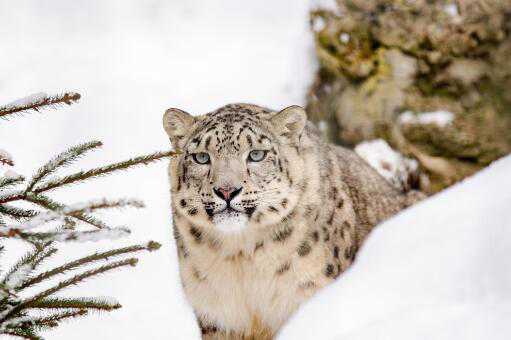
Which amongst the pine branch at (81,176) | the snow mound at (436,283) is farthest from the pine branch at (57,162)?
the snow mound at (436,283)

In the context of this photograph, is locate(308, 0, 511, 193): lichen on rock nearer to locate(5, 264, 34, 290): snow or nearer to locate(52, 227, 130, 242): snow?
locate(5, 264, 34, 290): snow

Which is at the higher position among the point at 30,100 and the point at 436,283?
the point at 30,100

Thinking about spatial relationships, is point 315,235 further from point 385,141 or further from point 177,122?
point 385,141

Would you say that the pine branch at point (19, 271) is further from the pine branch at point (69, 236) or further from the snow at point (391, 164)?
the snow at point (391, 164)

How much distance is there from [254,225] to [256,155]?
40cm

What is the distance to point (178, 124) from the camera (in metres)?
4.52

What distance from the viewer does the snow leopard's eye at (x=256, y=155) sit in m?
4.20

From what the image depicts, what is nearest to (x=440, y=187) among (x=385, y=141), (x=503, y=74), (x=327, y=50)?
(x=385, y=141)

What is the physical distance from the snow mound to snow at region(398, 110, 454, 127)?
12.7 feet

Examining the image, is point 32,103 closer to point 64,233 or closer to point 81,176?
point 81,176

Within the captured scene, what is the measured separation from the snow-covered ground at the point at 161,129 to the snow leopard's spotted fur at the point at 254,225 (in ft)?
2.11

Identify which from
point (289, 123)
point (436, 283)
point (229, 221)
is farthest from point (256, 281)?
point (436, 283)

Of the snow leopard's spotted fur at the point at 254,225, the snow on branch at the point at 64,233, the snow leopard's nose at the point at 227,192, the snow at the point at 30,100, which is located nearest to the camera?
the snow on branch at the point at 64,233

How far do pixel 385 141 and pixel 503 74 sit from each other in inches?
52.3
